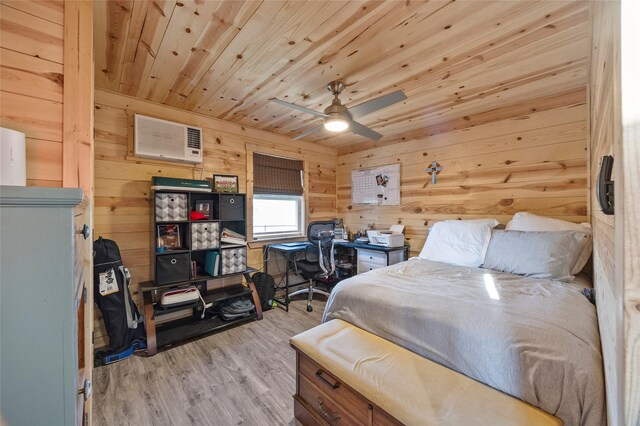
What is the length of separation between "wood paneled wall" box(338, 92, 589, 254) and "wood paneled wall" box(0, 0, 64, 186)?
343 cm

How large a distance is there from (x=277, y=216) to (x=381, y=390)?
3009 mm

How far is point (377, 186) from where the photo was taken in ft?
13.1

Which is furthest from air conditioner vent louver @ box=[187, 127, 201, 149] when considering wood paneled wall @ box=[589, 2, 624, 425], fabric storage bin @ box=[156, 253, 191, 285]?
A: wood paneled wall @ box=[589, 2, 624, 425]

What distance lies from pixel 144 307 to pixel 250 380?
1.29 metres

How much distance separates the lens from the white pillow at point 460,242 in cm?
248

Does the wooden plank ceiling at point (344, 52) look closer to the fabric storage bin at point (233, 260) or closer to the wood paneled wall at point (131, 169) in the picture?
the wood paneled wall at point (131, 169)

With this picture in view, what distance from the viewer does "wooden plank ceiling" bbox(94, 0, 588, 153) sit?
59.0 inches

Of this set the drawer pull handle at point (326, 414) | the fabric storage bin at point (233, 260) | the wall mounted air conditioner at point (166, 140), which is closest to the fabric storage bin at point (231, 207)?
the fabric storage bin at point (233, 260)

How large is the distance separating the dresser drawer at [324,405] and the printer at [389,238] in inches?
83.5

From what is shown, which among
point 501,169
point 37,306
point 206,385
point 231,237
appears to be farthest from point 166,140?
point 501,169

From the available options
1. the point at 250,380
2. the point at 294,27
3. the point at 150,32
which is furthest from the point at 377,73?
the point at 250,380

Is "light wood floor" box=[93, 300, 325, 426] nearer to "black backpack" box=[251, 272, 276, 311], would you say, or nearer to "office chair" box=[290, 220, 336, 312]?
"black backpack" box=[251, 272, 276, 311]

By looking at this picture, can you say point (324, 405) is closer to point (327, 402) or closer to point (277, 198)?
point (327, 402)

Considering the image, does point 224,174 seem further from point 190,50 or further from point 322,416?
point 322,416
